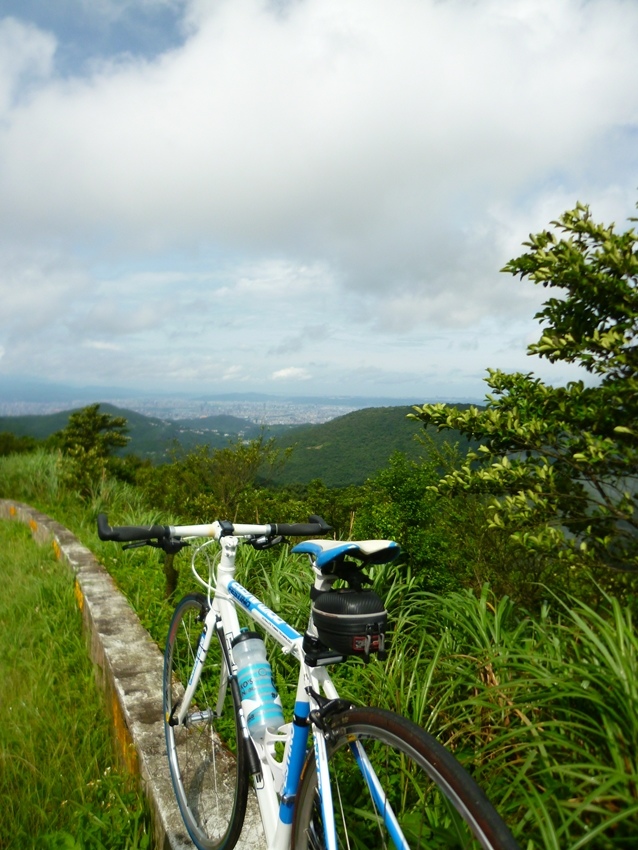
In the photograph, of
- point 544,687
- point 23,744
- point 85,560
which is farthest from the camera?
point 85,560

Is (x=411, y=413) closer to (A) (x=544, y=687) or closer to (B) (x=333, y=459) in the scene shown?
(A) (x=544, y=687)

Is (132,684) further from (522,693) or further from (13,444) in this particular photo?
(13,444)

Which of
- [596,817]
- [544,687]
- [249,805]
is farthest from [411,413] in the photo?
[596,817]

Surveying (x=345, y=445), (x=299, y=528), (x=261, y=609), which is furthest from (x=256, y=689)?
(x=345, y=445)

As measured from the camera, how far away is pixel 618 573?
10.5 feet

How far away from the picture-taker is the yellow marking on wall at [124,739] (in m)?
2.77

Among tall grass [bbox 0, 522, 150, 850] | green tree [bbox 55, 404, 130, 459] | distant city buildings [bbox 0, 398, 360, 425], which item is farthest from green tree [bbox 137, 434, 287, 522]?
tall grass [bbox 0, 522, 150, 850]

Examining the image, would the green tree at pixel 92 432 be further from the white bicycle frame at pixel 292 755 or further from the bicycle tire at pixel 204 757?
the white bicycle frame at pixel 292 755

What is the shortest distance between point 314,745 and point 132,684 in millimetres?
2039

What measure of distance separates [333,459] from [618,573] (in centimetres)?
1180

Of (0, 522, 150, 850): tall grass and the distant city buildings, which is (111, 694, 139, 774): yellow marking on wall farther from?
the distant city buildings

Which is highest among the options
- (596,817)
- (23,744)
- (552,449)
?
(552,449)

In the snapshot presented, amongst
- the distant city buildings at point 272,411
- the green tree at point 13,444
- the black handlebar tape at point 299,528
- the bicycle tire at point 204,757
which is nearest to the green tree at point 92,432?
the distant city buildings at point 272,411

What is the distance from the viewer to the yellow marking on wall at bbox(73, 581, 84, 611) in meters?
4.65
